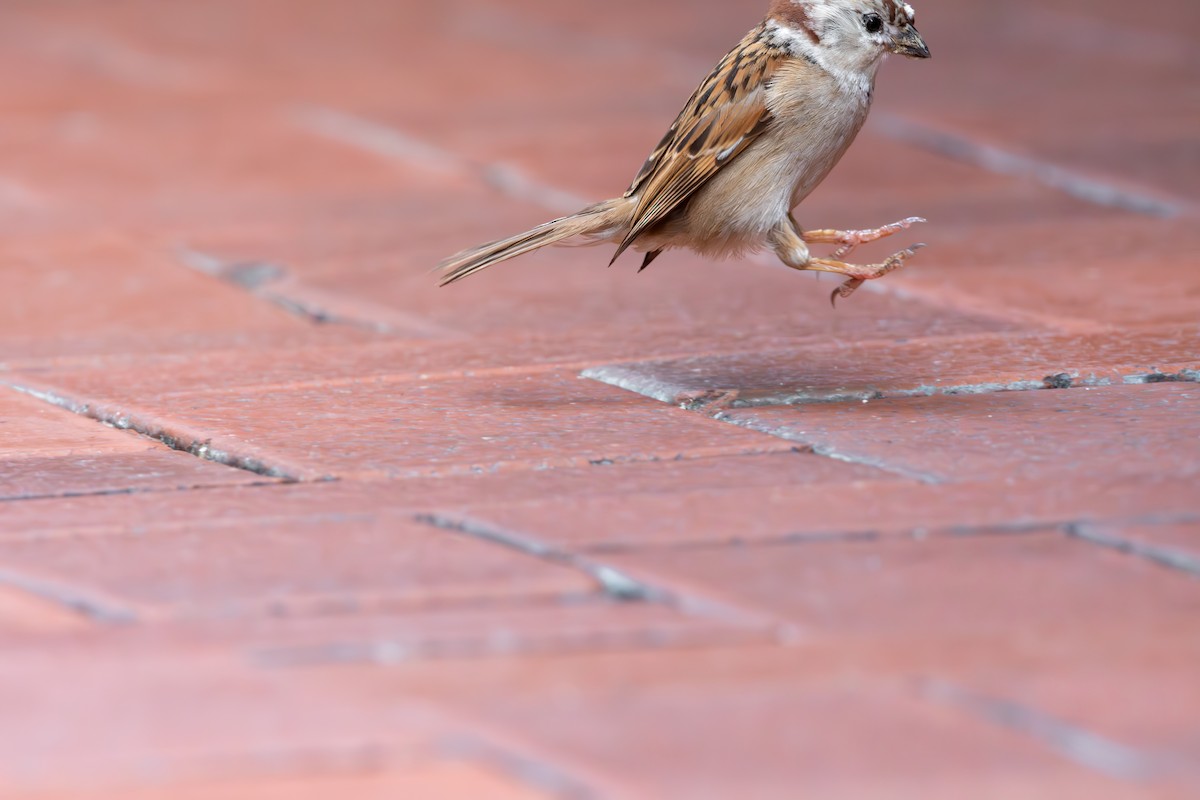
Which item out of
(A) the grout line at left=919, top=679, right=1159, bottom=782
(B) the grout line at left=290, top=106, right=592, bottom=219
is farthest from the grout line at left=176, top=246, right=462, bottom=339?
(A) the grout line at left=919, top=679, right=1159, bottom=782

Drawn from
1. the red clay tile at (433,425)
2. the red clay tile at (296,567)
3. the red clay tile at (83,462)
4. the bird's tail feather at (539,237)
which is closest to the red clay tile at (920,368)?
the red clay tile at (433,425)

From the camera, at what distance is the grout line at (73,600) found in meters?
2.47

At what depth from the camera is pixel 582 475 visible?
3.20 meters

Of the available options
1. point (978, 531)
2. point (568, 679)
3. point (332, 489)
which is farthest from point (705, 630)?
point (332, 489)

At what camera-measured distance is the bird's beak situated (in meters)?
4.21

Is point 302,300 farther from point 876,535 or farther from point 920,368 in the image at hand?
point 876,535

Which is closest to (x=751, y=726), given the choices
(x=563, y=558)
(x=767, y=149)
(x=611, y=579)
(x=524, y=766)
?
(x=524, y=766)

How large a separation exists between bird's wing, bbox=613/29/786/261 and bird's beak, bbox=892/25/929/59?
11.6 inches

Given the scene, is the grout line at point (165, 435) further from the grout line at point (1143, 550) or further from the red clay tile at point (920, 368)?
the grout line at point (1143, 550)

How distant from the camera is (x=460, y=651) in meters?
2.32

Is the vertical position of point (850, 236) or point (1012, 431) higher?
point (850, 236)

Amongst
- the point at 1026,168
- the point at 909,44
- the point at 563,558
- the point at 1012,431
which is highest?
the point at 909,44

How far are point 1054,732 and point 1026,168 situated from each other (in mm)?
4587

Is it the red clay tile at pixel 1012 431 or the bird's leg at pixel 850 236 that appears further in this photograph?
the bird's leg at pixel 850 236
